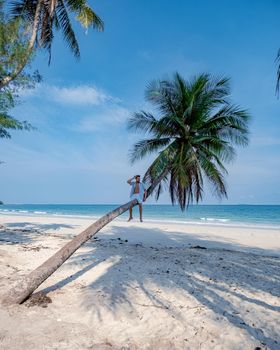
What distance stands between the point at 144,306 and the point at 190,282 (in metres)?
1.38

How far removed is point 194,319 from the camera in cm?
341

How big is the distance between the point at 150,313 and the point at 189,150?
18.0 ft

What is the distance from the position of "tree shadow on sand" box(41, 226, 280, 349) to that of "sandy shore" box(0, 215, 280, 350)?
0.05ft

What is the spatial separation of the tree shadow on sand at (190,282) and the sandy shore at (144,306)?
0.02m

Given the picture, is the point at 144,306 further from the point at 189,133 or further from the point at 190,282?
A: the point at 189,133

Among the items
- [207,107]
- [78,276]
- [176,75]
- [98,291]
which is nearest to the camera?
[98,291]

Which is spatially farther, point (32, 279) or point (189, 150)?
point (189, 150)

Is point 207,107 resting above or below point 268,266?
above

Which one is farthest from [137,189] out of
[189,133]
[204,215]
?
[204,215]

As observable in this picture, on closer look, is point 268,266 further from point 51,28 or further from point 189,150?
point 51,28

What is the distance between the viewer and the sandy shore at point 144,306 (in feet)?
9.53

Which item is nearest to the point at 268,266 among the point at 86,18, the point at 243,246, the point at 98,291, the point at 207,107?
the point at 243,246

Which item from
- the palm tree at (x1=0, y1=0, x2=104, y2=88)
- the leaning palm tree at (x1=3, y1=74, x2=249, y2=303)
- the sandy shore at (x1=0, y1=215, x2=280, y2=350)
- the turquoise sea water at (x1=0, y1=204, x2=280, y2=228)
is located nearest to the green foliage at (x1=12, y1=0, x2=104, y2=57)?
the palm tree at (x1=0, y1=0, x2=104, y2=88)

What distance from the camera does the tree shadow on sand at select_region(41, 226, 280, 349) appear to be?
12.1 feet
